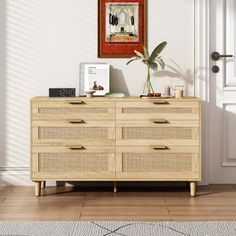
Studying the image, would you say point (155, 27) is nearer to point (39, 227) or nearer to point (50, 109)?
point (50, 109)

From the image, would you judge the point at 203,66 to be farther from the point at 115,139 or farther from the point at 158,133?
the point at 115,139

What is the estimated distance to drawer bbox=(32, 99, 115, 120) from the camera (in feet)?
16.5

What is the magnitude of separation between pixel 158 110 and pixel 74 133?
654 millimetres

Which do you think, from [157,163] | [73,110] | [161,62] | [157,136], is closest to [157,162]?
[157,163]

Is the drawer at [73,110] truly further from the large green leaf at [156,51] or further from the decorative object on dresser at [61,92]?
the large green leaf at [156,51]

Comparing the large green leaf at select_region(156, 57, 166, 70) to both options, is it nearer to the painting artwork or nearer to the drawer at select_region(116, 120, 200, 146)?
the painting artwork

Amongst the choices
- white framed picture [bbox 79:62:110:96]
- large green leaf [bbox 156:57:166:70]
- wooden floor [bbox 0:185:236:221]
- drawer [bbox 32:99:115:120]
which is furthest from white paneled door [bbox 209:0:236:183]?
drawer [bbox 32:99:115:120]

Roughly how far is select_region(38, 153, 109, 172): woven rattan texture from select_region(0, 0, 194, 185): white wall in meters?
0.47

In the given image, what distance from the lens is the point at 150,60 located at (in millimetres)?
5305

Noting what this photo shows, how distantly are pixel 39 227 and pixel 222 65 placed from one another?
225 centimetres

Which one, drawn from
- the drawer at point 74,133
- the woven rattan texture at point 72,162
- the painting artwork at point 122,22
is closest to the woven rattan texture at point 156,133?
the drawer at point 74,133

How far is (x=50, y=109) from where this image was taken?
5023 mm

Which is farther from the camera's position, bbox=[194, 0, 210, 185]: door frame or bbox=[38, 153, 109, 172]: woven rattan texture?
bbox=[194, 0, 210, 185]: door frame

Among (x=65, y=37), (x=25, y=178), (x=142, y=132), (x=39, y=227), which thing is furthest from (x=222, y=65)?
(x=39, y=227)
